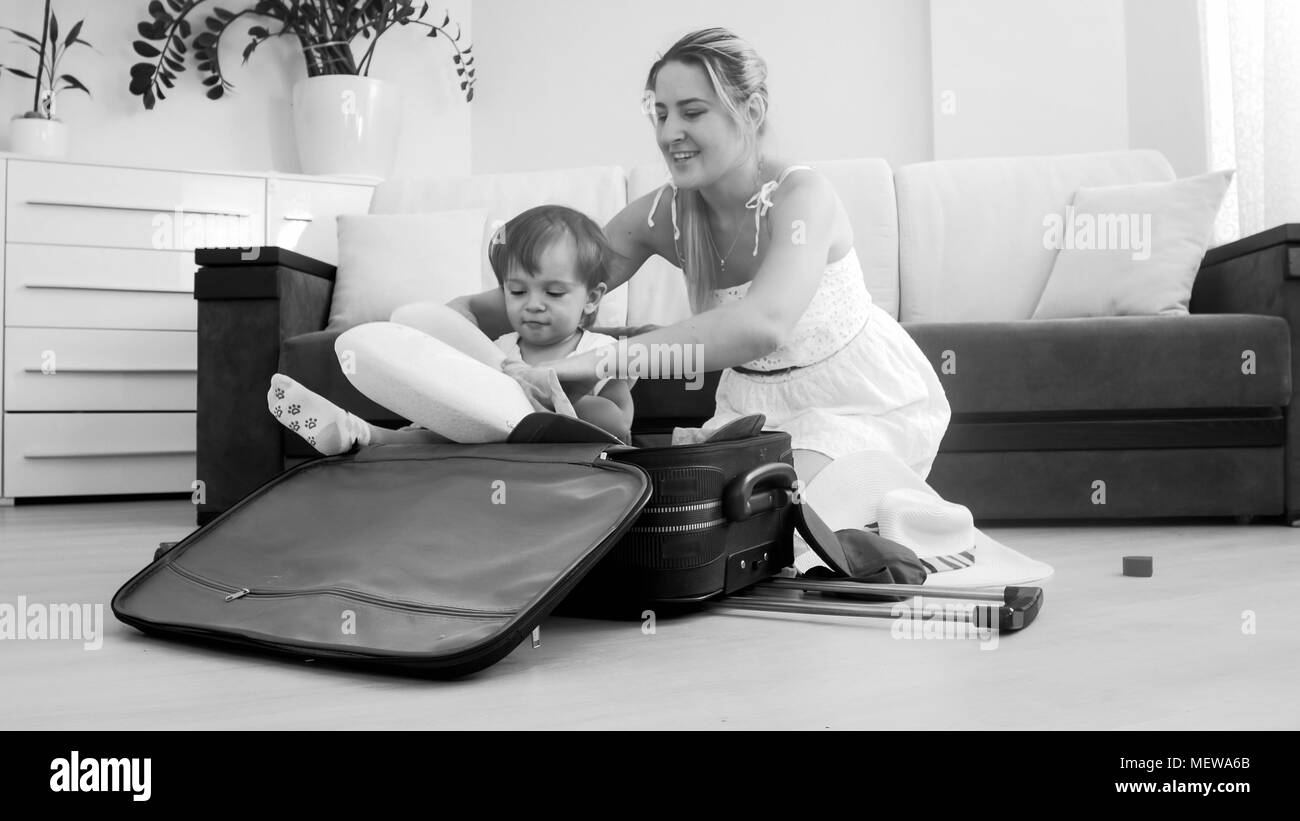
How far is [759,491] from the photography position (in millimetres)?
1129

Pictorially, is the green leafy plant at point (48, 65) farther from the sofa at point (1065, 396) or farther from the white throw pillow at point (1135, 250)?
the white throw pillow at point (1135, 250)

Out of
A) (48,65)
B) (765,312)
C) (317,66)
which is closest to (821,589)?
(765,312)

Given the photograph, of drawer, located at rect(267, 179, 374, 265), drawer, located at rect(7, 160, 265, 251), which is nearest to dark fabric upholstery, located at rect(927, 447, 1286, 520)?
drawer, located at rect(267, 179, 374, 265)

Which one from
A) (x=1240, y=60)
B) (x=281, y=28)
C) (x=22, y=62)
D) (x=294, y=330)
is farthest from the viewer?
(x=281, y=28)

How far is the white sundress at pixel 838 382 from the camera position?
1.52 metres

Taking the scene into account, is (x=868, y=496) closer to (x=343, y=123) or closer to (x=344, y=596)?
(x=344, y=596)

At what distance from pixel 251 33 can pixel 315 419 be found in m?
2.75

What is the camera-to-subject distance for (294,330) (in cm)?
232

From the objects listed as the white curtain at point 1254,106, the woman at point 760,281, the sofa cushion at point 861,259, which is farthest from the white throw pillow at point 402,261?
the white curtain at point 1254,106

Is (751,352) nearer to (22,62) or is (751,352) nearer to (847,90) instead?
(847,90)

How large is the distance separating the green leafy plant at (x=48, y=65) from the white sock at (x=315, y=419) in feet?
7.99

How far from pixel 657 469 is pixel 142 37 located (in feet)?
10.4
